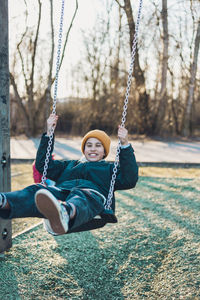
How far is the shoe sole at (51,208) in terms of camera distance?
204 centimetres

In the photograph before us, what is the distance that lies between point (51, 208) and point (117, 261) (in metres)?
1.59

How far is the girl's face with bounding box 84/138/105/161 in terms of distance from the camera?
121 inches

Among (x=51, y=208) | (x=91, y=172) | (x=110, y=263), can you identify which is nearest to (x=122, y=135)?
(x=91, y=172)

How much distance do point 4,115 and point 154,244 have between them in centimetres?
204

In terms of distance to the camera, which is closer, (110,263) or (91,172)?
(91,172)

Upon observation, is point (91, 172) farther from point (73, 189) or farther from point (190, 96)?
→ point (190, 96)

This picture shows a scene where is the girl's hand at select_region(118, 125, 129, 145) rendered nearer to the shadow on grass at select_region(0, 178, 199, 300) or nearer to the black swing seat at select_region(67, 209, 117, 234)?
the black swing seat at select_region(67, 209, 117, 234)

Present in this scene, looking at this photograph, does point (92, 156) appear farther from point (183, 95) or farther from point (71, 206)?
point (183, 95)

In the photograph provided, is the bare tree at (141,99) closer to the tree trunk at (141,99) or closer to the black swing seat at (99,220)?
the tree trunk at (141,99)

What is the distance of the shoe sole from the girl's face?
1.01m

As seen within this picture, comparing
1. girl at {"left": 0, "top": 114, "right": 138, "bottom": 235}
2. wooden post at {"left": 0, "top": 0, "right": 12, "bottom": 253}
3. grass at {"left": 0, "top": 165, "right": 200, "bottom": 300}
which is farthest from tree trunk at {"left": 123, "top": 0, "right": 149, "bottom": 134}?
girl at {"left": 0, "top": 114, "right": 138, "bottom": 235}

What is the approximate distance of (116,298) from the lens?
9.09ft

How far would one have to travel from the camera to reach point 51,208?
206 centimetres

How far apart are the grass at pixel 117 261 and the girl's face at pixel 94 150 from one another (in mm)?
1040
